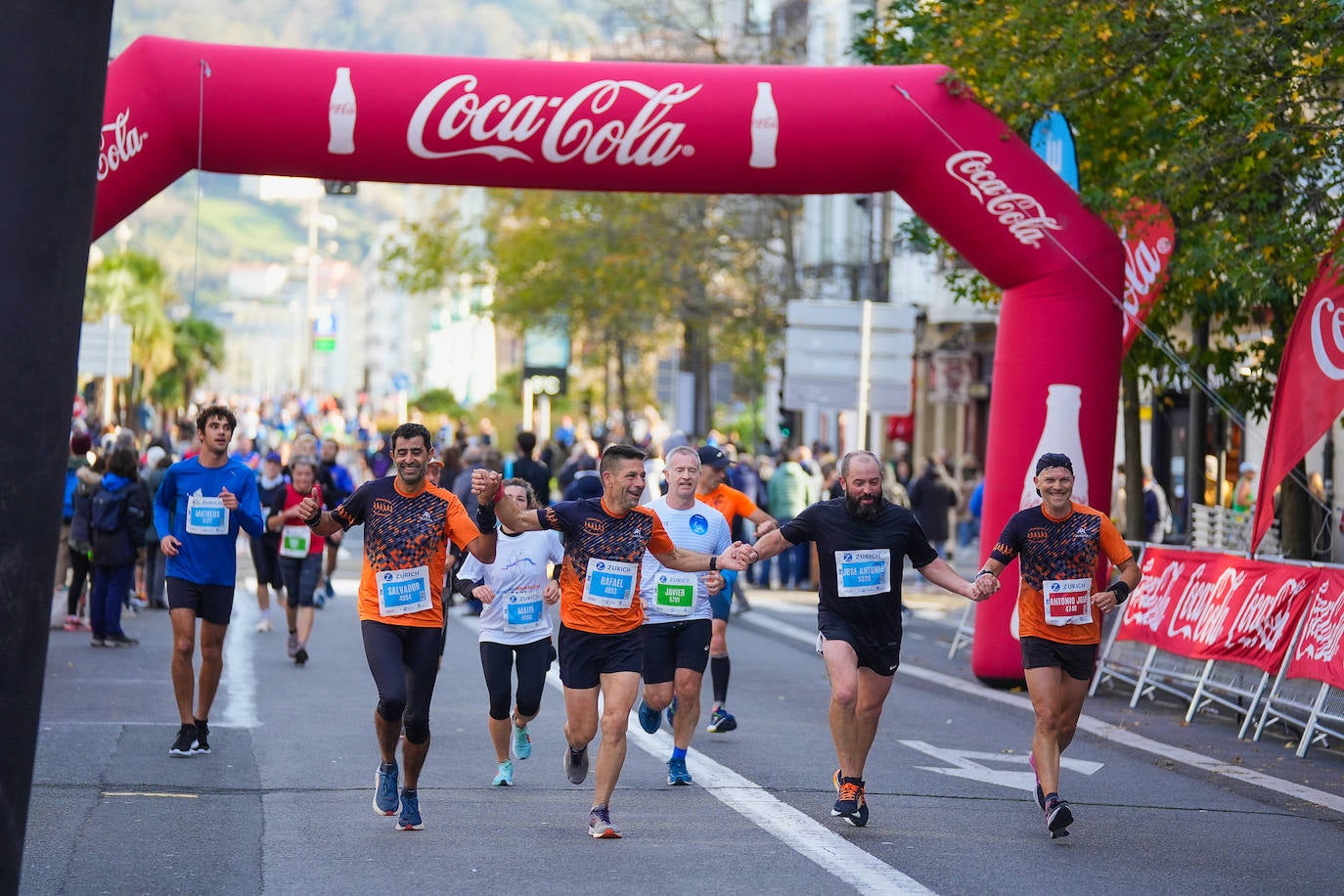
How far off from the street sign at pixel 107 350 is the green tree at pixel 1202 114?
1694 centimetres

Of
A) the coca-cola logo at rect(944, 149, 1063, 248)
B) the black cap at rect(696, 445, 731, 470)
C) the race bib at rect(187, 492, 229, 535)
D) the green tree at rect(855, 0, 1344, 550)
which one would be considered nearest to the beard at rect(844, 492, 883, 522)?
the black cap at rect(696, 445, 731, 470)

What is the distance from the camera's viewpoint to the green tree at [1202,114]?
1331 centimetres

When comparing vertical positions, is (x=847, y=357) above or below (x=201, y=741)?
above

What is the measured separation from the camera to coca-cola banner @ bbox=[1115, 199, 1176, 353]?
15453 mm

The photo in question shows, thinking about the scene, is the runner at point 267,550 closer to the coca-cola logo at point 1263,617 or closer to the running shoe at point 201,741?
Result: the running shoe at point 201,741

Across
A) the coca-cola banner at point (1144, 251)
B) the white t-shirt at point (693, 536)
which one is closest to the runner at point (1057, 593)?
the white t-shirt at point (693, 536)

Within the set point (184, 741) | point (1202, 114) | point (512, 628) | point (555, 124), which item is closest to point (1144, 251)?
point (1202, 114)

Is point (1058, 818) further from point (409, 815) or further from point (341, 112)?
point (341, 112)

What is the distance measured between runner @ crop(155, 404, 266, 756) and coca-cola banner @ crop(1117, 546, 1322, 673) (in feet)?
22.0

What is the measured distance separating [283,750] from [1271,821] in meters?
5.28

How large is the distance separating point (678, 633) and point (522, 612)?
0.97 m

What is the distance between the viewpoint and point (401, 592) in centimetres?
872

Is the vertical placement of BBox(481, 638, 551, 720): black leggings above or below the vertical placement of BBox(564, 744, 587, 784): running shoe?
above

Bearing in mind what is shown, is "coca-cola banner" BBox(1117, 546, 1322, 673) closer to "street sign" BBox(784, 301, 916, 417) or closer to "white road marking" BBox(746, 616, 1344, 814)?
"white road marking" BBox(746, 616, 1344, 814)
